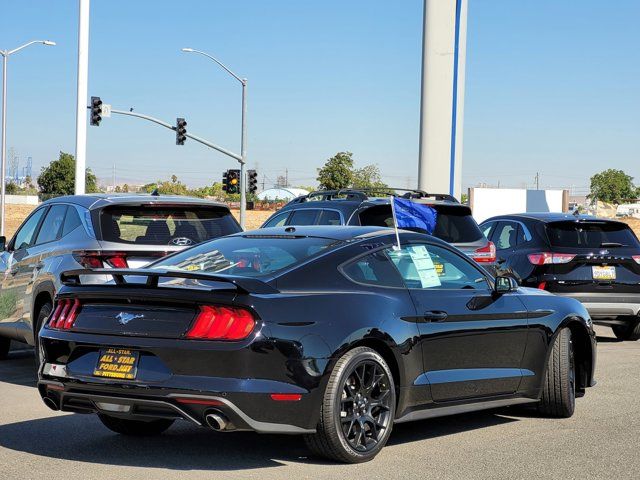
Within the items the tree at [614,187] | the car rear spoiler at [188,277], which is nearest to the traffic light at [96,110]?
the car rear spoiler at [188,277]

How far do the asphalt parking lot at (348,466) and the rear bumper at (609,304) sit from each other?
4918 mm

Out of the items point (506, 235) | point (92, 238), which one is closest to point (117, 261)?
point (92, 238)

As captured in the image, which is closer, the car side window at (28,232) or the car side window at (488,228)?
the car side window at (28,232)

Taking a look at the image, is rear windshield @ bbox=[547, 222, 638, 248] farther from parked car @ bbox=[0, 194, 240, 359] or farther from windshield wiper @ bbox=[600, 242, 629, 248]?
parked car @ bbox=[0, 194, 240, 359]

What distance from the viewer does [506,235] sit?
15.7 meters

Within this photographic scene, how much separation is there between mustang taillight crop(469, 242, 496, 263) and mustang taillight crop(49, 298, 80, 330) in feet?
25.0

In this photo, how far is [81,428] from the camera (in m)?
7.87

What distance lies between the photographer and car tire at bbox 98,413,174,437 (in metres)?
7.46

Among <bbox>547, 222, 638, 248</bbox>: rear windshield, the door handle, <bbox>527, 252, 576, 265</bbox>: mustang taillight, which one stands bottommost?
the door handle

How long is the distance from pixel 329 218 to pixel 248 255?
629cm

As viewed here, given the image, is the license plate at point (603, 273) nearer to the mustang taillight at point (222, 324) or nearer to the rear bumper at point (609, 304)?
the rear bumper at point (609, 304)

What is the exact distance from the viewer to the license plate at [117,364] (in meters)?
6.34

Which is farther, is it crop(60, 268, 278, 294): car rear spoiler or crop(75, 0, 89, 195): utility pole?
crop(75, 0, 89, 195): utility pole

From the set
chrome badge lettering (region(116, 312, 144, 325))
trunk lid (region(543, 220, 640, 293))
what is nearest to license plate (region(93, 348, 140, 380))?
chrome badge lettering (region(116, 312, 144, 325))
